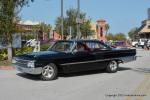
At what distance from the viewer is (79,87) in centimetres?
1203

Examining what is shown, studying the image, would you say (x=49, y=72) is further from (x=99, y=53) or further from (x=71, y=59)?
(x=99, y=53)

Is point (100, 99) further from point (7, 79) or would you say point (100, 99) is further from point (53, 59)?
point (7, 79)

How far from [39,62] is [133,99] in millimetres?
4583

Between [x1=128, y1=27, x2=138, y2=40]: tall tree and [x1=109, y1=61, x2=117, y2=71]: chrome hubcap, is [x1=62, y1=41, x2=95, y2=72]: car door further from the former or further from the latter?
[x1=128, y1=27, x2=138, y2=40]: tall tree

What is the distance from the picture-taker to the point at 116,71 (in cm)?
1636

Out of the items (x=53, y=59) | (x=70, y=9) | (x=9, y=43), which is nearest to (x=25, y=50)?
(x=9, y=43)

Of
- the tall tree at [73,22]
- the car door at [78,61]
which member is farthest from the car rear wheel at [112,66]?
the tall tree at [73,22]

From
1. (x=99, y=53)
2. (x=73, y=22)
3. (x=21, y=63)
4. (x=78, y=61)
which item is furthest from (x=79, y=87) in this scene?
(x=73, y=22)

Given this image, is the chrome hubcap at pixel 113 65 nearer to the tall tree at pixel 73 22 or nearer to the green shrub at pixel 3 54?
the green shrub at pixel 3 54

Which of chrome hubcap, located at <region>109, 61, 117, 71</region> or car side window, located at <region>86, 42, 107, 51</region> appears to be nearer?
car side window, located at <region>86, 42, 107, 51</region>

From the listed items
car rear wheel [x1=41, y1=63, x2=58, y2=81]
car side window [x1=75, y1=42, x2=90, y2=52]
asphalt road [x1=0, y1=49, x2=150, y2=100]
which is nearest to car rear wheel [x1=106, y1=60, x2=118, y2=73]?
asphalt road [x1=0, y1=49, x2=150, y2=100]

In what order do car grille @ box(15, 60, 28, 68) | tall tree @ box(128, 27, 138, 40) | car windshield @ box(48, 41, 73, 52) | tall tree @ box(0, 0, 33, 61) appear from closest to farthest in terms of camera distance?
car grille @ box(15, 60, 28, 68) < car windshield @ box(48, 41, 73, 52) < tall tree @ box(0, 0, 33, 61) < tall tree @ box(128, 27, 138, 40)

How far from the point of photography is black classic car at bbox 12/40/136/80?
13.6 m

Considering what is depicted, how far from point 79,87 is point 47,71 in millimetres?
2072
